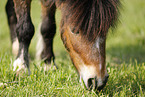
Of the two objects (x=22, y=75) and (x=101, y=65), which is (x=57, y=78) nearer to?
(x=22, y=75)

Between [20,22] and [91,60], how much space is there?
3.97 ft

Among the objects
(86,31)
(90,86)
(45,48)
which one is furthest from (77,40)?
(45,48)

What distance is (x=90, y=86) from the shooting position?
2148 mm

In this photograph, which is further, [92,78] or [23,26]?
[23,26]

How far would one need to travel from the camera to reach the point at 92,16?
2.10 meters

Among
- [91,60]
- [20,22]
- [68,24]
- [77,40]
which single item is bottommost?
[91,60]

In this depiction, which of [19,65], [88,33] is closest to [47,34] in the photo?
[19,65]

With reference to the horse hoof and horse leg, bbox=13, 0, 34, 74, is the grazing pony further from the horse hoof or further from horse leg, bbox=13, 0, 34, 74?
the horse hoof

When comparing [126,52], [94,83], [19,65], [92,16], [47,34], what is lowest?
[94,83]

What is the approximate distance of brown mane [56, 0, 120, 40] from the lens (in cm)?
210

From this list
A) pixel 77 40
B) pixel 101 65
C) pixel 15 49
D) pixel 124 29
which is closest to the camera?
pixel 101 65

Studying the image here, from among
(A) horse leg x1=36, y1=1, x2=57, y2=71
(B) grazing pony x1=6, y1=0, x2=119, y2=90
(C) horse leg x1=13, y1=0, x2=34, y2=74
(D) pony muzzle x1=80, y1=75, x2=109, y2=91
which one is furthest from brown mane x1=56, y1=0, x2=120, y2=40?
(A) horse leg x1=36, y1=1, x2=57, y2=71

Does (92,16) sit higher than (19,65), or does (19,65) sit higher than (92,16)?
(92,16)

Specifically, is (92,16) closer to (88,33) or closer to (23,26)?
(88,33)
